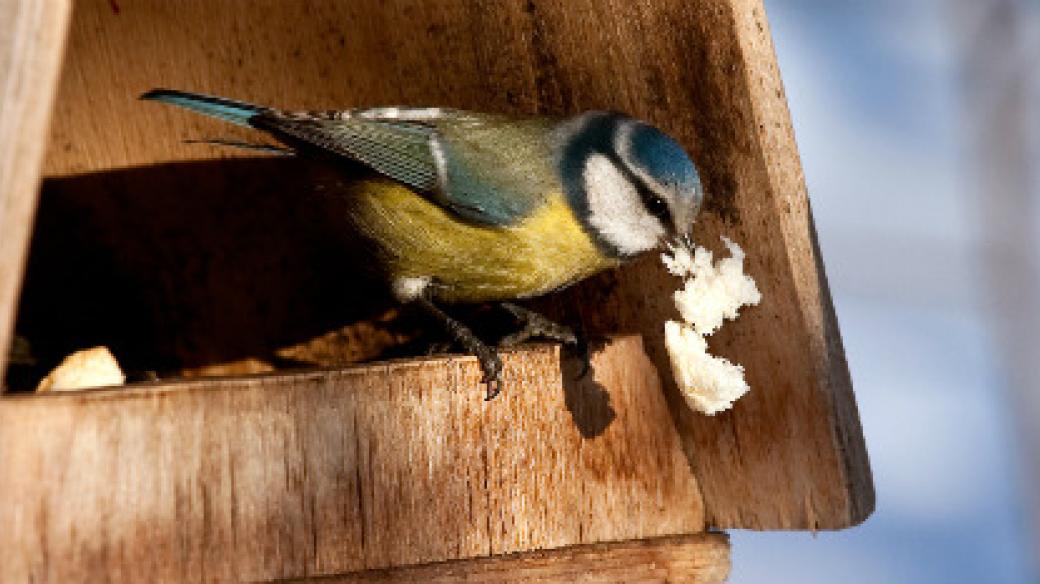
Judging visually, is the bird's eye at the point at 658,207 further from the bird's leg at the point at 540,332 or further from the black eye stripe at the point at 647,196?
the bird's leg at the point at 540,332

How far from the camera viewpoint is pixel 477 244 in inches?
110

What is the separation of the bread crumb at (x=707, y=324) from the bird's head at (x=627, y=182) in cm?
11

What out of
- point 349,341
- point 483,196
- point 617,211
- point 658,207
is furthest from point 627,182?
point 349,341

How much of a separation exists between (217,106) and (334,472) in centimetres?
85

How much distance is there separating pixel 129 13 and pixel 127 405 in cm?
104

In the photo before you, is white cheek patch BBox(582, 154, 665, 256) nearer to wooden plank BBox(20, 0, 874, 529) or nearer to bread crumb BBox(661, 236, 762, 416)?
wooden plank BBox(20, 0, 874, 529)

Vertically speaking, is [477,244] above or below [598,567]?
above

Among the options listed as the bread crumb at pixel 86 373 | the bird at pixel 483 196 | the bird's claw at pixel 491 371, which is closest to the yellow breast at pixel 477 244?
the bird at pixel 483 196

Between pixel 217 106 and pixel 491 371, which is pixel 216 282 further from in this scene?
pixel 491 371

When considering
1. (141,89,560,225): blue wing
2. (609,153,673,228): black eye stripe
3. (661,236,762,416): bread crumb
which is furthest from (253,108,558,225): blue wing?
(661,236,762,416): bread crumb

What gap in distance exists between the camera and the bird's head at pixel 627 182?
2494mm

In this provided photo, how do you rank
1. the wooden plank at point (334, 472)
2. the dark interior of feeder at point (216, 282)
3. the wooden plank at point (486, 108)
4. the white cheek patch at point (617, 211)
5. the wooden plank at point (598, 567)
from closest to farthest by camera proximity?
the wooden plank at point (334, 472)
the wooden plank at point (598, 567)
the wooden plank at point (486, 108)
the white cheek patch at point (617, 211)
the dark interior of feeder at point (216, 282)

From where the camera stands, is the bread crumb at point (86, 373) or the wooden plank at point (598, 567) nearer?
the wooden plank at point (598, 567)

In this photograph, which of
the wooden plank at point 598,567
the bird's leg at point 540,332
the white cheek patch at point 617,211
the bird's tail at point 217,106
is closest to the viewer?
the wooden plank at point 598,567
